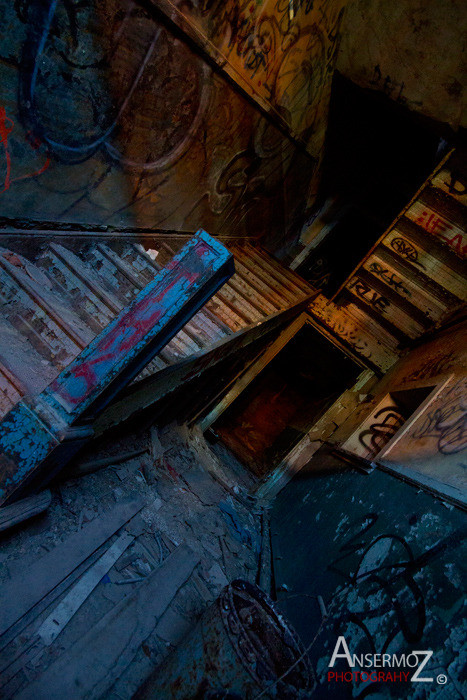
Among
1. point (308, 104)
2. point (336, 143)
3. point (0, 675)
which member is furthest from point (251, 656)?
point (336, 143)

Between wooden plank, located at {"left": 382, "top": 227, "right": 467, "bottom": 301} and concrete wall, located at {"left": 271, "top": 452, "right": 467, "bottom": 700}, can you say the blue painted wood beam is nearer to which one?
concrete wall, located at {"left": 271, "top": 452, "right": 467, "bottom": 700}

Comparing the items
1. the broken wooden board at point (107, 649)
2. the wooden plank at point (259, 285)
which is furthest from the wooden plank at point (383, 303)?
the broken wooden board at point (107, 649)

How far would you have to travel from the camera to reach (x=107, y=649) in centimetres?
235

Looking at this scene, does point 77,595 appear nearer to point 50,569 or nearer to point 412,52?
point 50,569

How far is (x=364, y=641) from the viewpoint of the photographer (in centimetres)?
275

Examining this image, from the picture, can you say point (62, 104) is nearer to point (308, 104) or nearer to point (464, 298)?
point (308, 104)

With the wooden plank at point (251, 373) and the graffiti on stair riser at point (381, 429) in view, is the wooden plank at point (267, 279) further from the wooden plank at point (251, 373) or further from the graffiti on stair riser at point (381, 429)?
the graffiti on stair riser at point (381, 429)

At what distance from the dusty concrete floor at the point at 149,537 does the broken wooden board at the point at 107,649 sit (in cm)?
5

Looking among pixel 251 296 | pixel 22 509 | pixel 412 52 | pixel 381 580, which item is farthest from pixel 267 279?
pixel 22 509

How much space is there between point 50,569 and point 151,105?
4.39 metres

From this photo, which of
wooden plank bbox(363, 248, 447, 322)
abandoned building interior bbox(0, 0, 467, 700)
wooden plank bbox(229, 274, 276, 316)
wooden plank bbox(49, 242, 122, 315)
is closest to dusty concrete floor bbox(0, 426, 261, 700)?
abandoned building interior bbox(0, 0, 467, 700)

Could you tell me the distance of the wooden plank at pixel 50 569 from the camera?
7.07 ft

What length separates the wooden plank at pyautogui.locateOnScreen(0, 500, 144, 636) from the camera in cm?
216

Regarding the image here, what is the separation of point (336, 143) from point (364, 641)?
8.78m
